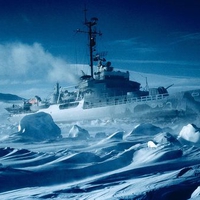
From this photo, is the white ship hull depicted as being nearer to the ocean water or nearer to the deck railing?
the deck railing

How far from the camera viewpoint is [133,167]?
4.58 meters

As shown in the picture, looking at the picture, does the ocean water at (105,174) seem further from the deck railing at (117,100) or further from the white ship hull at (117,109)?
the deck railing at (117,100)

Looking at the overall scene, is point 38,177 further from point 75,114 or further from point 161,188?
point 75,114

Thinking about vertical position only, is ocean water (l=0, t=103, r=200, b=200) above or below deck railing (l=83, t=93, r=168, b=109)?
below

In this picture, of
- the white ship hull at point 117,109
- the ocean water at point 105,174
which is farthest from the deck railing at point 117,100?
the ocean water at point 105,174

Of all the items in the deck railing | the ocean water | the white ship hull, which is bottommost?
the ocean water

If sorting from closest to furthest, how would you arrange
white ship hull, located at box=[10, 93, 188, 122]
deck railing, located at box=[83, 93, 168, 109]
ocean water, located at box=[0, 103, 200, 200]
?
ocean water, located at box=[0, 103, 200, 200]
white ship hull, located at box=[10, 93, 188, 122]
deck railing, located at box=[83, 93, 168, 109]

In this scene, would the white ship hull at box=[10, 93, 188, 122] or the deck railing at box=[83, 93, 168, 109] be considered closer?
the white ship hull at box=[10, 93, 188, 122]

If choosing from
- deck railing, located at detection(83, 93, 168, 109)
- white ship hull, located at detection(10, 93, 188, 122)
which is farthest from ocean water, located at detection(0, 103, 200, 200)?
deck railing, located at detection(83, 93, 168, 109)

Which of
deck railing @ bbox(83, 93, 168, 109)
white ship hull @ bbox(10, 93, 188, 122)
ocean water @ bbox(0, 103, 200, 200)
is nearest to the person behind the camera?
ocean water @ bbox(0, 103, 200, 200)

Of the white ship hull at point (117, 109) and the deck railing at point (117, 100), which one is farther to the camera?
the deck railing at point (117, 100)

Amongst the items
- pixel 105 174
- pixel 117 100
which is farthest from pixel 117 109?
pixel 105 174

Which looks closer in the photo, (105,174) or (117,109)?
(105,174)

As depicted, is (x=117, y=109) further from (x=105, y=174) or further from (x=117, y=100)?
(x=105, y=174)
